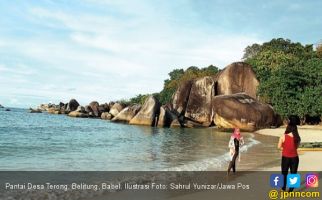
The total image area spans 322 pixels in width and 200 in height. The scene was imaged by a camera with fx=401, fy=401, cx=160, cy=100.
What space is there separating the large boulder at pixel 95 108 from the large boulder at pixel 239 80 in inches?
1294

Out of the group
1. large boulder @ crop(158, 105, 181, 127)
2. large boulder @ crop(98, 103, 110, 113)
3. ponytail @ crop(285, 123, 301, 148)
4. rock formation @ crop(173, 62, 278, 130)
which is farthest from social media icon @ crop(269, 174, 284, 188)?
large boulder @ crop(98, 103, 110, 113)

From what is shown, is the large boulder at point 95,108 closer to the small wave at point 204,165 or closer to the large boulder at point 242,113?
the large boulder at point 242,113

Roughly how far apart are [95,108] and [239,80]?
36.9 metres

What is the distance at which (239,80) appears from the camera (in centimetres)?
4712

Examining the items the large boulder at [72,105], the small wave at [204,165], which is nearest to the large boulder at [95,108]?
the large boulder at [72,105]

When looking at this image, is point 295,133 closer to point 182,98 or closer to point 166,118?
point 166,118

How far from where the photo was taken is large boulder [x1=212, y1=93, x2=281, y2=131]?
39156 millimetres

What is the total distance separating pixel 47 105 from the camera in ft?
343

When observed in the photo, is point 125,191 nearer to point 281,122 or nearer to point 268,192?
point 268,192

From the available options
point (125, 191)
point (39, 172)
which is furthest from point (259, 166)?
point (39, 172)

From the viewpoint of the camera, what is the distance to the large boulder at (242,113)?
3916 centimetres

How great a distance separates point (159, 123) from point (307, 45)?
3100 centimetres

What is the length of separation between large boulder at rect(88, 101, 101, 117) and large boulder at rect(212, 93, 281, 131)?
38.8 m

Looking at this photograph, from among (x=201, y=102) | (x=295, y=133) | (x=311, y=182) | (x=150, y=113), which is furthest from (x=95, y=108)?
(x=295, y=133)
